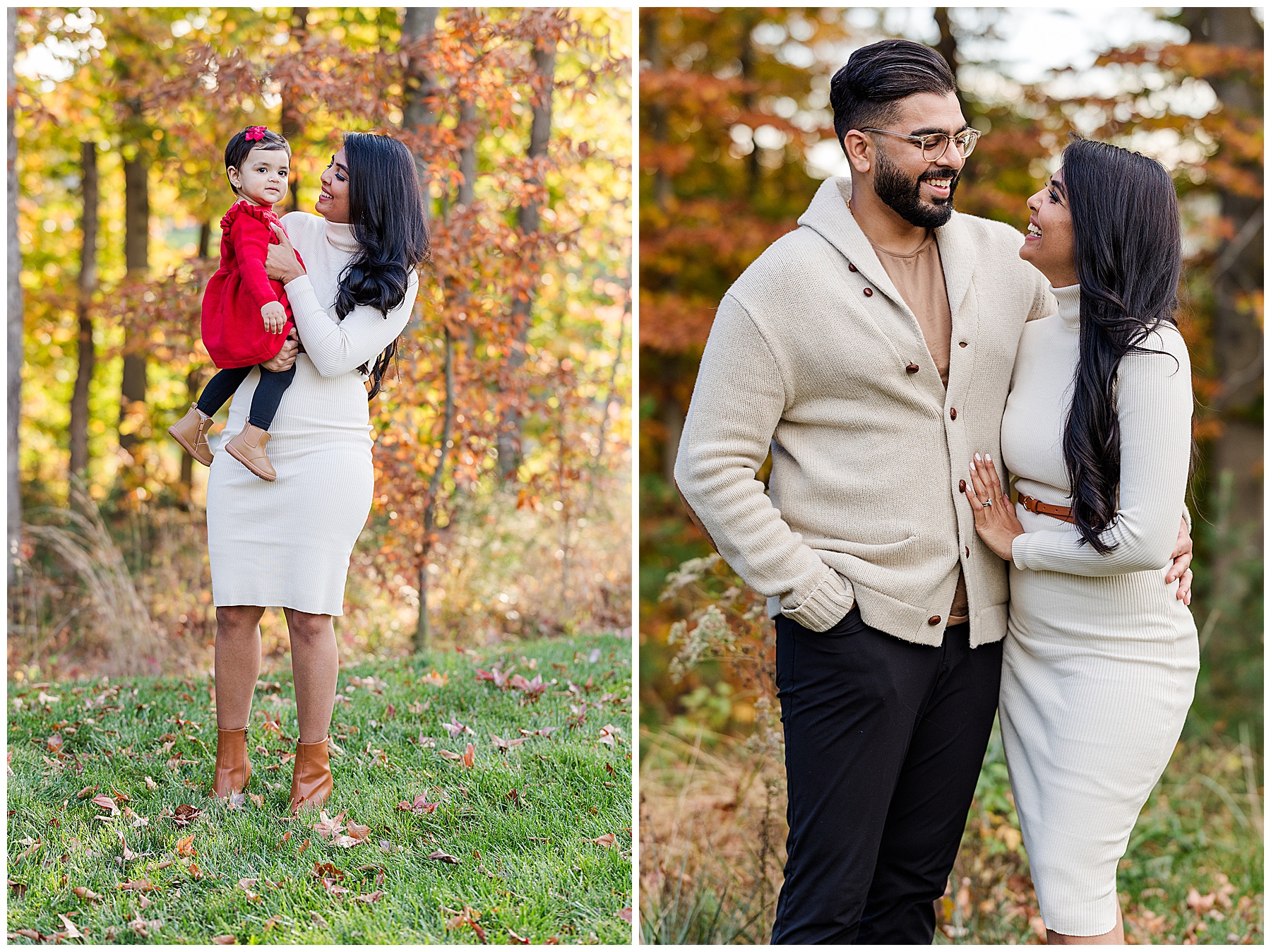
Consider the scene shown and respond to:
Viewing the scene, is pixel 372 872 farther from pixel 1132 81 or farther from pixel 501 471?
pixel 1132 81

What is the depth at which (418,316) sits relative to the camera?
193 inches

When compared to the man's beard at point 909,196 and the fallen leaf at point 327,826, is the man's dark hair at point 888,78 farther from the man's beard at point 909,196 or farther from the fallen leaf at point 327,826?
the fallen leaf at point 327,826

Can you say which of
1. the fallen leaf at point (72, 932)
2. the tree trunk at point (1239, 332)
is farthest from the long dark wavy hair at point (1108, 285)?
the tree trunk at point (1239, 332)

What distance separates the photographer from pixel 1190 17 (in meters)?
7.46

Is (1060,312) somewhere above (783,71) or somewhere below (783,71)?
below

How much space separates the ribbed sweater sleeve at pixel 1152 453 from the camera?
2.26m

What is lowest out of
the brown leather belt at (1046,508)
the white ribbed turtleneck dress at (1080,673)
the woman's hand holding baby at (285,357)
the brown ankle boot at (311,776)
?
the brown ankle boot at (311,776)

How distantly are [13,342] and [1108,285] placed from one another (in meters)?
5.48

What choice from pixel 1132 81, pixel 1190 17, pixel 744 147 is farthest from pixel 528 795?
pixel 1190 17

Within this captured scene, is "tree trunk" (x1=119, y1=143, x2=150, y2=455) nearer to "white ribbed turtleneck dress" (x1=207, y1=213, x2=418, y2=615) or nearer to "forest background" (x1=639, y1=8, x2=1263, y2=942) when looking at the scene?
"forest background" (x1=639, y1=8, x2=1263, y2=942)

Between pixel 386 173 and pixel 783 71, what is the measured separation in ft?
18.7

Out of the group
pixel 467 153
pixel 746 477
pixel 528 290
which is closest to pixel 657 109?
pixel 467 153

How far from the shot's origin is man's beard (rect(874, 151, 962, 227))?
245 cm

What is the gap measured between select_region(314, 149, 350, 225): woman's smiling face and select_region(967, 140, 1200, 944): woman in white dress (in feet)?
5.98
